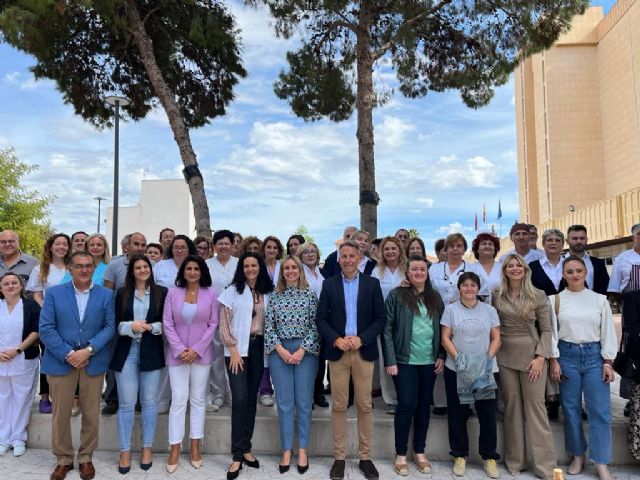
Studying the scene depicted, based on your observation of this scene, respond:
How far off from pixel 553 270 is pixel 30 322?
508 cm

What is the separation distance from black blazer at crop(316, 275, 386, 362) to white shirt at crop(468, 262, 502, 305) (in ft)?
3.54

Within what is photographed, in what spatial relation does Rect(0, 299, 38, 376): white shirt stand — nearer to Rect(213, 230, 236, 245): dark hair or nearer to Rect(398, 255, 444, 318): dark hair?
Rect(213, 230, 236, 245): dark hair

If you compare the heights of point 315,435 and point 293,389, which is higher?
point 293,389

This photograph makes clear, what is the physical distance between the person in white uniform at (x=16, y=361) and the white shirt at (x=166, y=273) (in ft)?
3.70

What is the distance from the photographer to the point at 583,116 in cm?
3161

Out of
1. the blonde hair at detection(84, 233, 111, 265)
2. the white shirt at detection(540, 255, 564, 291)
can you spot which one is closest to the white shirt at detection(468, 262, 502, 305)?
the white shirt at detection(540, 255, 564, 291)

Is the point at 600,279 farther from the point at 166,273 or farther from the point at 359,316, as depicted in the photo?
the point at 166,273

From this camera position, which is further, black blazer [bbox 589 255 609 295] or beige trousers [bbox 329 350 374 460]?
black blazer [bbox 589 255 609 295]

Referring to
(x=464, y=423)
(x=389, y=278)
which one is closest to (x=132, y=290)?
(x=389, y=278)

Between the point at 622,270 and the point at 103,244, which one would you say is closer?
the point at 622,270

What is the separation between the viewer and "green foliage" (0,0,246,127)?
7766 millimetres

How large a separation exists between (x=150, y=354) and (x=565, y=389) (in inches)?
141

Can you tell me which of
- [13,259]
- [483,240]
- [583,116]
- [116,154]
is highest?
[583,116]

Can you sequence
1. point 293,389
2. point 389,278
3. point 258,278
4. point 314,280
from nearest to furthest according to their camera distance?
point 293,389 → point 258,278 → point 389,278 → point 314,280
